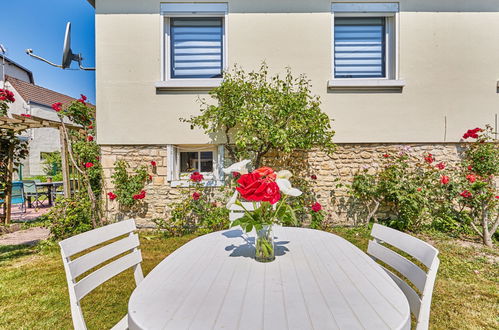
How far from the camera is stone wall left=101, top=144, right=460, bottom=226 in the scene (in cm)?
507

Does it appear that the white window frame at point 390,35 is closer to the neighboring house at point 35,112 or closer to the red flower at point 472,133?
the red flower at point 472,133

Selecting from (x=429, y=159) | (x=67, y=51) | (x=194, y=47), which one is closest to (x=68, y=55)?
(x=67, y=51)

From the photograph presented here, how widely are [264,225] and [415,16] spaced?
18.1 feet

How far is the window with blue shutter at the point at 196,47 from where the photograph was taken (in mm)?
5195

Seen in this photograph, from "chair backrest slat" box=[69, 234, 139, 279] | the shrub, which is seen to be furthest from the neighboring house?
"chair backrest slat" box=[69, 234, 139, 279]

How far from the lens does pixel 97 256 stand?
157 centimetres

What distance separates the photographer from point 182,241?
4.47 meters

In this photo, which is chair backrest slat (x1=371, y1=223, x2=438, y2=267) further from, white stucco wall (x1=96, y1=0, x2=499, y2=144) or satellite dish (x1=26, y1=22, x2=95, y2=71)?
satellite dish (x1=26, y1=22, x2=95, y2=71)

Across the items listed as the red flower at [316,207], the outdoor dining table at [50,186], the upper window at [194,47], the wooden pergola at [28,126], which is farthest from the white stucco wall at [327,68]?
the outdoor dining table at [50,186]

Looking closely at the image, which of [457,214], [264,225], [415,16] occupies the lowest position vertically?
[457,214]

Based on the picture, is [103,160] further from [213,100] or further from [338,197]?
[338,197]

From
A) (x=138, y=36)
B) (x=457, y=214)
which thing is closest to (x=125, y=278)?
(x=138, y=36)

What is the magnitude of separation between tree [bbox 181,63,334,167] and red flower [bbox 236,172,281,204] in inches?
118

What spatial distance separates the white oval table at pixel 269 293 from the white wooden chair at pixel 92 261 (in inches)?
13.8
